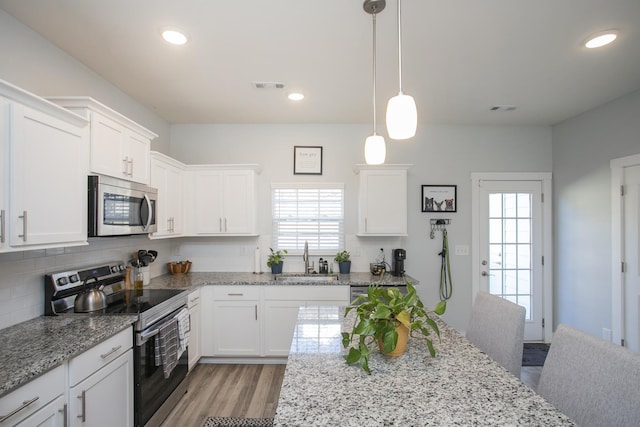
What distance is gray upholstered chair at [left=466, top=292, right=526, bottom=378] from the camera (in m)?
1.52

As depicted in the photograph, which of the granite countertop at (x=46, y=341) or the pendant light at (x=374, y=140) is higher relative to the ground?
the pendant light at (x=374, y=140)

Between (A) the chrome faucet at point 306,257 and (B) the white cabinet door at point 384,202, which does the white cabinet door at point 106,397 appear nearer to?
(A) the chrome faucet at point 306,257

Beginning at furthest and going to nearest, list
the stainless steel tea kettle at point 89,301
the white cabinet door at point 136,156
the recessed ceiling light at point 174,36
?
the white cabinet door at point 136,156 < the stainless steel tea kettle at point 89,301 < the recessed ceiling light at point 174,36

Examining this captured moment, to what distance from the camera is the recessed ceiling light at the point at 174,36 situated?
1.92m

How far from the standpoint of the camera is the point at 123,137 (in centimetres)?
227

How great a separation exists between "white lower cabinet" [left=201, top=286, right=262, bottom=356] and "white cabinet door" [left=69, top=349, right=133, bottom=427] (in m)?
1.19

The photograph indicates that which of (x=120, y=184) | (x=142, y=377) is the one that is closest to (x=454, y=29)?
(x=120, y=184)

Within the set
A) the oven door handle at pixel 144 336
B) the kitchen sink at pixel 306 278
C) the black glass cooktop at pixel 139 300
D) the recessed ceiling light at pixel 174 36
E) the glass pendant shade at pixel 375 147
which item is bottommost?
the oven door handle at pixel 144 336

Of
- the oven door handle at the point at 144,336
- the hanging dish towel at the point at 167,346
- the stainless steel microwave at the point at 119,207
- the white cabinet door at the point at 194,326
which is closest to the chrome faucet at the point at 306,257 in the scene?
the white cabinet door at the point at 194,326

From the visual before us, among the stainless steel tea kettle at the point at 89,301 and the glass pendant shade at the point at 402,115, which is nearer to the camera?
the glass pendant shade at the point at 402,115

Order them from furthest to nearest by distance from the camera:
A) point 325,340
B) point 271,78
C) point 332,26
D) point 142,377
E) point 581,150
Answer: point 581,150, point 271,78, point 142,377, point 332,26, point 325,340

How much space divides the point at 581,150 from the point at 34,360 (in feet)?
16.0

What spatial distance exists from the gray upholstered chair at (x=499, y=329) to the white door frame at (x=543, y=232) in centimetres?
206

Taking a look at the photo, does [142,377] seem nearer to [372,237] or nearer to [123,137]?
[123,137]
